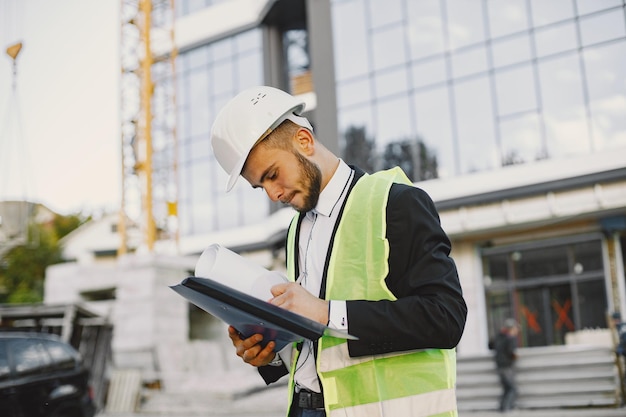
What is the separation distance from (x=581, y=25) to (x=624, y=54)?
1610mm

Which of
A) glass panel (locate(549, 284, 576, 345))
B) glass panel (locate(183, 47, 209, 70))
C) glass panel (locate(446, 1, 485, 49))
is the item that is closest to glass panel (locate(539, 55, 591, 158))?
glass panel (locate(446, 1, 485, 49))

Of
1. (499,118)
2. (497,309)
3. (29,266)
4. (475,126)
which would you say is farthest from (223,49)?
(29,266)

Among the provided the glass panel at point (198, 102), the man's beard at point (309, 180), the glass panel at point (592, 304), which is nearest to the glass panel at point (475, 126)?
the glass panel at point (592, 304)

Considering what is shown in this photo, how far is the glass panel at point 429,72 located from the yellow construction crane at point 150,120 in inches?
596

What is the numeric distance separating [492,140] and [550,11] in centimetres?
436

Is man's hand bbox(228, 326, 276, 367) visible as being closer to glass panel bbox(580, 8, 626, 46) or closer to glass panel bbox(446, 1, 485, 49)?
glass panel bbox(580, 8, 626, 46)

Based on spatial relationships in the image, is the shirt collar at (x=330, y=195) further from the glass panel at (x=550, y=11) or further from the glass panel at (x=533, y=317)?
the glass panel at (x=533, y=317)

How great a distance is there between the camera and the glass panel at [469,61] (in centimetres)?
2589

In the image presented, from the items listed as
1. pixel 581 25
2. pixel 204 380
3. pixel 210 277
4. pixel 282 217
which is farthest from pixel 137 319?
pixel 210 277

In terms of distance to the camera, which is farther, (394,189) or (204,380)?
(204,380)

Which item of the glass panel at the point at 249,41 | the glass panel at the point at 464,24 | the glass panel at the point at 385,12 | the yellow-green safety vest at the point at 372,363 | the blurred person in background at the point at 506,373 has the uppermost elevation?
the glass panel at the point at 249,41

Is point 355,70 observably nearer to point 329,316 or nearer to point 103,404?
point 103,404

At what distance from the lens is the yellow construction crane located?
3888 cm

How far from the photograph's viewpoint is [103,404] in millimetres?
21016
